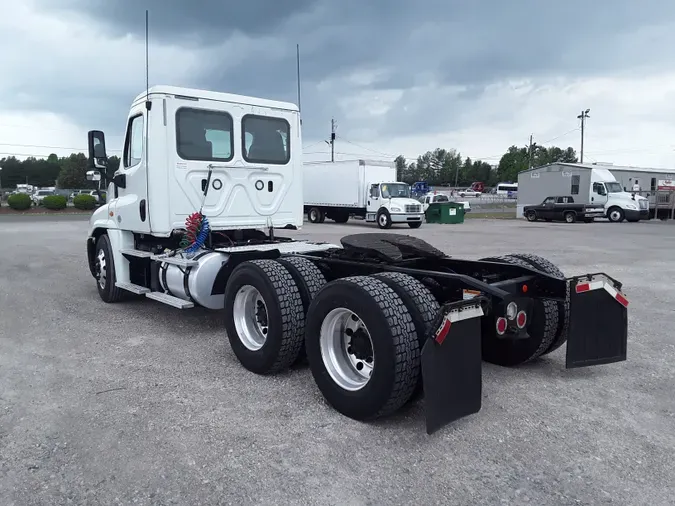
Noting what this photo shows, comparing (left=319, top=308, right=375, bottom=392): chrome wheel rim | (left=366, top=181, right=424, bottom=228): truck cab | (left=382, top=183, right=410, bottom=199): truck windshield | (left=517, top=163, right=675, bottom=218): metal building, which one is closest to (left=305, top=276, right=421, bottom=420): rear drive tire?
(left=319, top=308, right=375, bottom=392): chrome wheel rim

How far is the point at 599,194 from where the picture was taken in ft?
110

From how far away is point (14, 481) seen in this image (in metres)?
3.21

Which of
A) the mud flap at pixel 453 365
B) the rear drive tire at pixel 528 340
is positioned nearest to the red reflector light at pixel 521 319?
the rear drive tire at pixel 528 340

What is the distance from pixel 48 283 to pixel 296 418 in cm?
759

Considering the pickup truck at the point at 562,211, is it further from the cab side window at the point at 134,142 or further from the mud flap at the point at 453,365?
the mud flap at the point at 453,365

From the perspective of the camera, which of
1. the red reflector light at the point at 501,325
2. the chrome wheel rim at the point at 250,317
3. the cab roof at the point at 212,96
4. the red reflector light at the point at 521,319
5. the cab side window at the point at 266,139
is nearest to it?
the red reflector light at the point at 501,325

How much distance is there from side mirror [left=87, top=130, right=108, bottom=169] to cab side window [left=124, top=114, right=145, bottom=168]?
338mm

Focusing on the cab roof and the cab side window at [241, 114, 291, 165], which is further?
the cab side window at [241, 114, 291, 165]

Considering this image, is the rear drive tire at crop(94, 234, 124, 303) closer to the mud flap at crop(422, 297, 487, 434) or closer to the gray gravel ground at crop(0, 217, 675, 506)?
the gray gravel ground at crop(0, 217, 675, 506)

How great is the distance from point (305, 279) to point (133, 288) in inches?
128

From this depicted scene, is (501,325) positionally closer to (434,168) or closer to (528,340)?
(528,340)

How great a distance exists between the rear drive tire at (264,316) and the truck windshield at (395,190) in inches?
929

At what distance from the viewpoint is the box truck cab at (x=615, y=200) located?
32.6 m

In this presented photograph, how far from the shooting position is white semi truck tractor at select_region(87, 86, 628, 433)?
12.2ft
